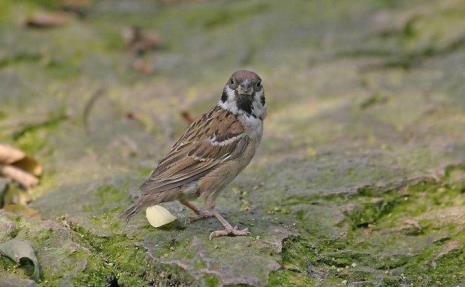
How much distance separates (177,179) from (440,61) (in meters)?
4.42

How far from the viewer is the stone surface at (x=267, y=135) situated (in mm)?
4828

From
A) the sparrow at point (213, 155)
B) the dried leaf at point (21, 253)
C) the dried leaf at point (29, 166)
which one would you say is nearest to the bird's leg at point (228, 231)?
the sparrow at point (213, 155)

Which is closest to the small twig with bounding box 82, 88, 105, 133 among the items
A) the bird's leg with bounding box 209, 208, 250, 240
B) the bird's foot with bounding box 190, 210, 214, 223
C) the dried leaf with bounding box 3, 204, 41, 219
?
the dried leaf with bounding box 3, 204, 41, 219

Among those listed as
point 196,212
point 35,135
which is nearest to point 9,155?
point 35,135

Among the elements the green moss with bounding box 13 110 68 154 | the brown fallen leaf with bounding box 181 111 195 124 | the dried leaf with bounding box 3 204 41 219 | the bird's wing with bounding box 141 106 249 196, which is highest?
the brown fallen leaf with bounding box 181 111 195 124

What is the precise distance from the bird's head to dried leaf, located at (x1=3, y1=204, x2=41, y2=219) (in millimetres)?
1470

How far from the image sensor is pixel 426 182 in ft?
19.4

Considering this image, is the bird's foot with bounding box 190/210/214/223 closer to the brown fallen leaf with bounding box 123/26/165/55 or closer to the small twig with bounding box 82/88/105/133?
the small twig with bounding box 82/88/105/133

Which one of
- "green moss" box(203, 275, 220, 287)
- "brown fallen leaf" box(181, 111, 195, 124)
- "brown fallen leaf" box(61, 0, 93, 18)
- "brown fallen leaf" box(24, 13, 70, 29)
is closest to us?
"green moss" box(203, 275, 220, 287)

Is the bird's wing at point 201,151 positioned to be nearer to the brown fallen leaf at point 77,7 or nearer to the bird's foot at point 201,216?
the bird's foot at point 201,216

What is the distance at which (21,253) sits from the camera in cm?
454

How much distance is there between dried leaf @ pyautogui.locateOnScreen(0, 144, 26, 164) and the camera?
630cm

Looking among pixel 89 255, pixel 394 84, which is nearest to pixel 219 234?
pixel 89 255

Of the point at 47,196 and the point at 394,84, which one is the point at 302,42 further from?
the point at 47,196
